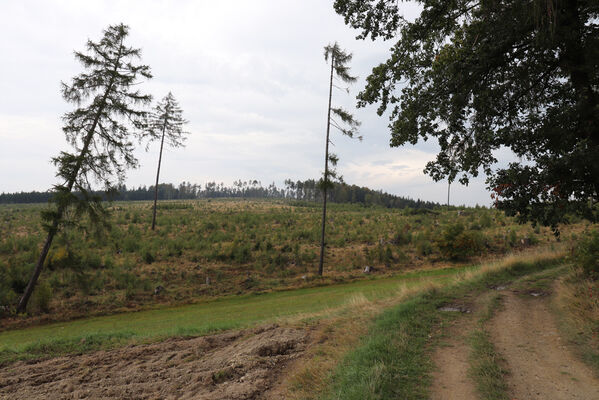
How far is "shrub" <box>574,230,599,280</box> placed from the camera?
841 cm

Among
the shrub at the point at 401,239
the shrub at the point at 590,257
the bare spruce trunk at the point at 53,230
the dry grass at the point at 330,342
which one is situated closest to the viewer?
the dry grass at the point at 330,342

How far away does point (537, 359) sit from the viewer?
16.7 feet

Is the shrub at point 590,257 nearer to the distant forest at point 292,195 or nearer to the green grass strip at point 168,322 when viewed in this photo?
the green grass strip at point 168,322

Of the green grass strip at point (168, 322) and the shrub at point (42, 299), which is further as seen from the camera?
the shrub at point (42, 299)

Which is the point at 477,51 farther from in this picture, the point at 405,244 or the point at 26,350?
the point at 405,244

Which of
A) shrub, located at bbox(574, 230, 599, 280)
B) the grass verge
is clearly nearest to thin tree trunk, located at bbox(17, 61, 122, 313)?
the grass verge

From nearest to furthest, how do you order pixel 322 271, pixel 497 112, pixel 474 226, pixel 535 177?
pixel 535 177 < pixel 497 112 < pixel 322 271 < pixel 474 226

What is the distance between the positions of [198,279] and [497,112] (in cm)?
1681

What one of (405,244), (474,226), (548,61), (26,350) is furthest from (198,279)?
(474,226)

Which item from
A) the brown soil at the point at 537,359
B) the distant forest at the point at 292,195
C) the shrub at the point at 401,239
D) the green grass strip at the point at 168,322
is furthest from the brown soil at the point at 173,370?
the distant forest at the point at 292,195

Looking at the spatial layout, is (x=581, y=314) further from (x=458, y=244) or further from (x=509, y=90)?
(x=458, y=244)

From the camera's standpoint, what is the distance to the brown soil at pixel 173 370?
5168 millimetres

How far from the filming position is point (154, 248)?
22734mm

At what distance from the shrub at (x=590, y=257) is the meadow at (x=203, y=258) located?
1093 cm
